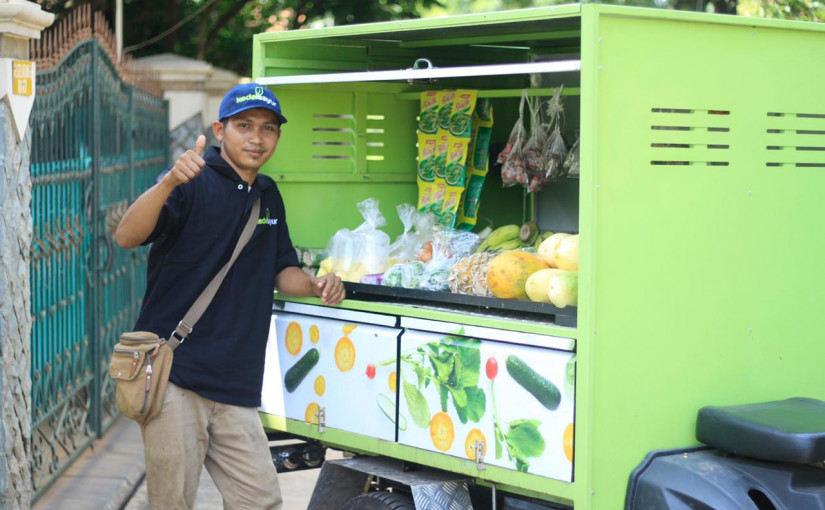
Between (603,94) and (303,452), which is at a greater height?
(603,94)

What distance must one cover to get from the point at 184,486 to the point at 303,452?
2.13 feet

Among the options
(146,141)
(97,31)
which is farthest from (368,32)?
(146,141)

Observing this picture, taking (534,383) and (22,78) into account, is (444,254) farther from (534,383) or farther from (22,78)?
(22,78)

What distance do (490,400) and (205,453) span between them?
1204 millimetres

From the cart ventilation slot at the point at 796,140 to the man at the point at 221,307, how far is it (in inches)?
62.9

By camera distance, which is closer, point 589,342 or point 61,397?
point 589,342

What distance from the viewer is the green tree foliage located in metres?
11.3

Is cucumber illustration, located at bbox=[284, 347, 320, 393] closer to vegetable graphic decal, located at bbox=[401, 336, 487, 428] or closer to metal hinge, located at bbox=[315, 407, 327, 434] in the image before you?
metal hinge, located at bbox=[315, 407, 327, 434]

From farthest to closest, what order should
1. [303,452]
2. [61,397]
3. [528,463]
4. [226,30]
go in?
1. [226,30]
2. [61,397]
3. [303,452]
4. [528,463]

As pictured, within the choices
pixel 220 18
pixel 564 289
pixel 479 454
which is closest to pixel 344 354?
pixel 479 454

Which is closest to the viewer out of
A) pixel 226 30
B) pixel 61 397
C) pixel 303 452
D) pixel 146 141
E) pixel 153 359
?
pixel 153 359

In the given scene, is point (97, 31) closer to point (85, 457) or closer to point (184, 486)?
point (85, 457)

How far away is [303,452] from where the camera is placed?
4.29 m

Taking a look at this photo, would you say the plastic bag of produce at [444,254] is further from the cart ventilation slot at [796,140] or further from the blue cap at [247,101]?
the cart ventilation slot at [796,140]
